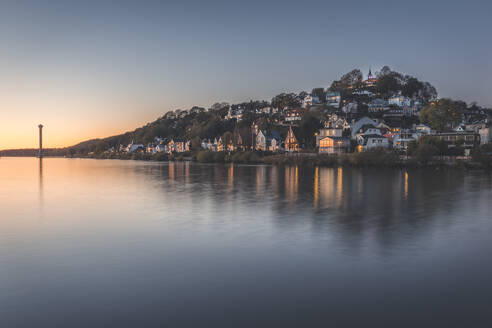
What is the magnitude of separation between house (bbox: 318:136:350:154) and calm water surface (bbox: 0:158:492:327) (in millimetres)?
53845

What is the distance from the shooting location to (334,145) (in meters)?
76.5

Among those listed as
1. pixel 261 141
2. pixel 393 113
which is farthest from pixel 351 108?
pixel 261 141

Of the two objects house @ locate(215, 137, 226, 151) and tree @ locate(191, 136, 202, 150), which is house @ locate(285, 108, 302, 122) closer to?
house @ locate(215, 137, 226, 151)

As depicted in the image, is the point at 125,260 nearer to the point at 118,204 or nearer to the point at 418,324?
the point at 418,324

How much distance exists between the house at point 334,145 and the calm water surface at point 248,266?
177 feet

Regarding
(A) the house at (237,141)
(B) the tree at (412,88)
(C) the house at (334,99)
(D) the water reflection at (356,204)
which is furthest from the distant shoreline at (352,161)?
(B) the tree at (412,88)

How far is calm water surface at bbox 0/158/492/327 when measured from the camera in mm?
7805

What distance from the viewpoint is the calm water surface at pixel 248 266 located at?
7.80 metres

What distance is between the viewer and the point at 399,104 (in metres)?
130

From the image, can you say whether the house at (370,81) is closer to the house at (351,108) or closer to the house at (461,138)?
the house at (351,108)

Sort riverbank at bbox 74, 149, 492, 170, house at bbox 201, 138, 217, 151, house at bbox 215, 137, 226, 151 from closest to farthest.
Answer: riverbank at bbox 74, 149, 492, 170
house at bbox 215, 137, 226, 151
house at bbox 201, 138, 217, 151

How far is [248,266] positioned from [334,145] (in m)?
67.9

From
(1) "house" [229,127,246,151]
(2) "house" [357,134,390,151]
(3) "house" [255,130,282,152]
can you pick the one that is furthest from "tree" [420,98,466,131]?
(1) "house" [229,127,246,151]

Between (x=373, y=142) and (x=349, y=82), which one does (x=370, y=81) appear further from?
(x=373, y=142)
